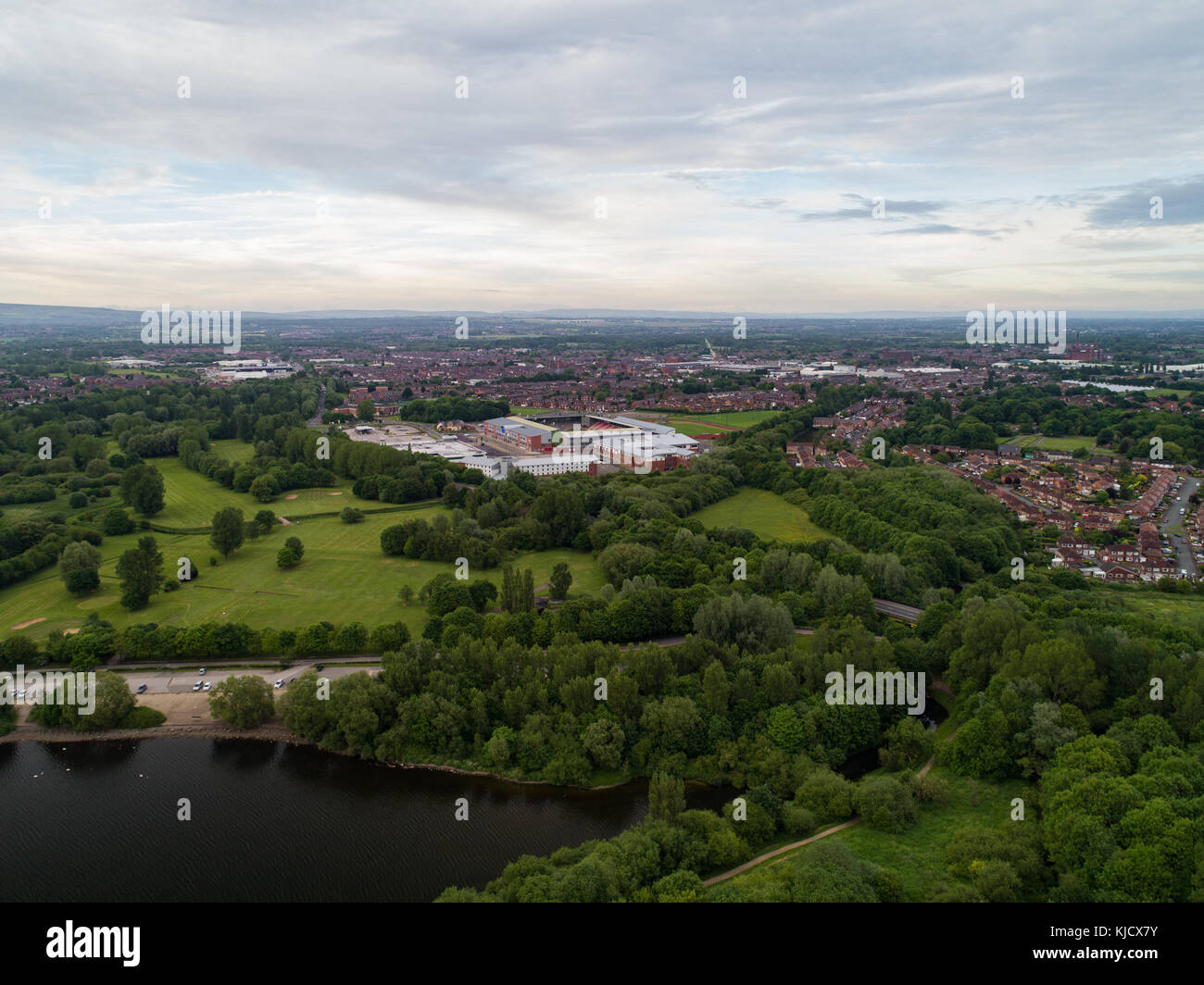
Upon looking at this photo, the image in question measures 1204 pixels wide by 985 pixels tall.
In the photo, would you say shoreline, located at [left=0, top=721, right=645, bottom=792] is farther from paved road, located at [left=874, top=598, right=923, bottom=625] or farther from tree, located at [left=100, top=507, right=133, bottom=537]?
paved road, located at [left=874, top=598, right=923, bottom=625]

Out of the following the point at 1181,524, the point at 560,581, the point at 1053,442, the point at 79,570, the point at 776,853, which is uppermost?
the point at 1053,442

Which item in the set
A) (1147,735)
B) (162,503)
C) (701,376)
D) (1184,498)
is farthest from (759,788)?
A: (701,376)

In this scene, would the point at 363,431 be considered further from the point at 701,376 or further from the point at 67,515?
the point at 701,376

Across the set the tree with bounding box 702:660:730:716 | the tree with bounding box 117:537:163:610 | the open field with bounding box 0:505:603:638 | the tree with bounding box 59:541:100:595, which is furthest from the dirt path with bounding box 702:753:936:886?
the tree with bounding box 59:541:100:595

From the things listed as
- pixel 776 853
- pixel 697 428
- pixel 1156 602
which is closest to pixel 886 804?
pixel 776 853

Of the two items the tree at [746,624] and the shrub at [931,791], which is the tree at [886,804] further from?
the tree at [746,624]

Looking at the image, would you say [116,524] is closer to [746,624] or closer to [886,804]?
[746,624]
